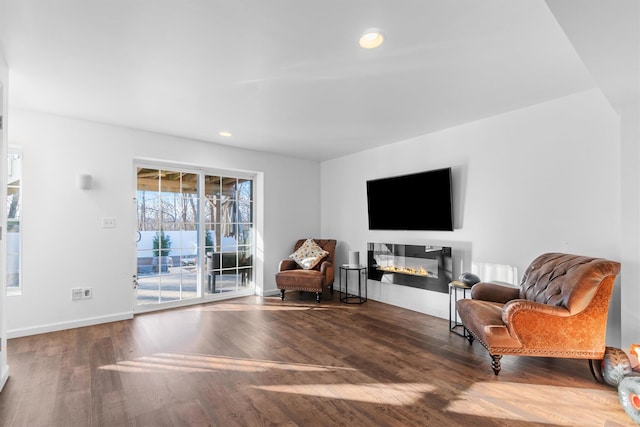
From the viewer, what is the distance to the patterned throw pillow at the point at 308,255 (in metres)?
5.02

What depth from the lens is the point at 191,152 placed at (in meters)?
4.46

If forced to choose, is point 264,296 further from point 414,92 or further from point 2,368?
point 414,92

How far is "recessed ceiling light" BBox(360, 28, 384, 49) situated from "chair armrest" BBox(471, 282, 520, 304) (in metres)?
2.45

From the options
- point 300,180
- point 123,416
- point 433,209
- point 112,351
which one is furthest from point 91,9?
point 300,180

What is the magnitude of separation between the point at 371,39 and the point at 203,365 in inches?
111

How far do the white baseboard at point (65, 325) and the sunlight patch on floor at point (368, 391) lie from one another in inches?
101

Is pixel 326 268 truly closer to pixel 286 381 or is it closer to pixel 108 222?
pixel 286 381

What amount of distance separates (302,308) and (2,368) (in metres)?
2.96

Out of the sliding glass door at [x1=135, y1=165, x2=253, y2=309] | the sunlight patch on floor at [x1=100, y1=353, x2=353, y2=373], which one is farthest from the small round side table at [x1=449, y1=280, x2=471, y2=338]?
the sliding glass door at [x1=135, y1=165, x2=253, y2=309]

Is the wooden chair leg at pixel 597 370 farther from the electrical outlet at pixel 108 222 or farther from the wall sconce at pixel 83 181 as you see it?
the wall sconce at pixel 83 181

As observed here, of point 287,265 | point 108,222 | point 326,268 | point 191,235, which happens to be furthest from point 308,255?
point 108,222

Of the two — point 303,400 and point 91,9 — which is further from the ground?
point 91,9

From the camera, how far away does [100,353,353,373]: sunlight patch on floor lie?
8.25 ft

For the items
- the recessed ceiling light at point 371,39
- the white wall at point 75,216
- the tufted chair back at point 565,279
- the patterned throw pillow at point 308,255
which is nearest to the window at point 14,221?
the white wall at point 75,216
